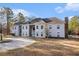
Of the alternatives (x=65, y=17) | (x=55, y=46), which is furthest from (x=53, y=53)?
(x=65, y=17)

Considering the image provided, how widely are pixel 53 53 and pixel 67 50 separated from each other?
0.14 meters

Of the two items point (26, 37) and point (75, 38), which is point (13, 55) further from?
point (75, 38)

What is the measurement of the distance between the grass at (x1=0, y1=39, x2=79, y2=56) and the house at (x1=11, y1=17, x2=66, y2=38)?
8 centimetres

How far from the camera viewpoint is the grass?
4676mm

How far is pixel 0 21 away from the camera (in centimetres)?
469

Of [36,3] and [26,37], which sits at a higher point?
[36,3]

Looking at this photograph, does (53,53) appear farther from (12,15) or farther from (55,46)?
(12,15)

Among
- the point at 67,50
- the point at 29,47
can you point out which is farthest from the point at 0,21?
the point at 67,50

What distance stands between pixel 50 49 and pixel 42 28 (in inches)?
8.5

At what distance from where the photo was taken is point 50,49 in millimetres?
4684

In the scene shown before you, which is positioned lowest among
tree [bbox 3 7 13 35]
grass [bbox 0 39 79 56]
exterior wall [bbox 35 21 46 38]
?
grass [bbox 0 39 79 56]

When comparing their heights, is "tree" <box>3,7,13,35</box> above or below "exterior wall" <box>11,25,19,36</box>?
above

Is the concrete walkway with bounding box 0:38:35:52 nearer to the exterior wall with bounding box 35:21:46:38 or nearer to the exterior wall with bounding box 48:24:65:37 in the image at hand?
the exterior wall with bounding box 35:21:46:38

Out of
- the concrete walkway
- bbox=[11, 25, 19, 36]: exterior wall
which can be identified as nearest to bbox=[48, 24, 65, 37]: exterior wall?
the concrete walkway
